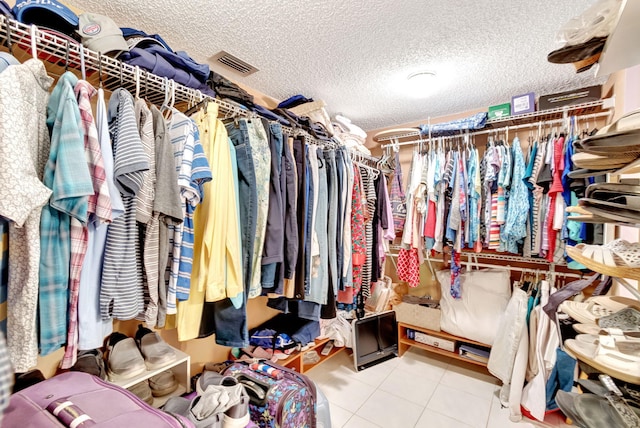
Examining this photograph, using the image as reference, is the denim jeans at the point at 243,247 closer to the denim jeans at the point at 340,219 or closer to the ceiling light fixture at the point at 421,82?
the denim jeans at the point at 340,219

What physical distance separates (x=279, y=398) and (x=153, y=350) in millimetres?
654

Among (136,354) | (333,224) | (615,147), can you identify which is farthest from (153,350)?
(615,147)

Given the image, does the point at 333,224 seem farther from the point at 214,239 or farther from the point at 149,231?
the point at 149,231

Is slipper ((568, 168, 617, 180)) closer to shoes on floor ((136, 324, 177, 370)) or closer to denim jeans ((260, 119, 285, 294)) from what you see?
denim jeans ((260, 119, 285, 294))

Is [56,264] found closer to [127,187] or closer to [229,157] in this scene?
[127,187]

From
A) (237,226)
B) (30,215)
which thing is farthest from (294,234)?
(30,215)

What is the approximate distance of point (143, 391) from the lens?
136 centimetres

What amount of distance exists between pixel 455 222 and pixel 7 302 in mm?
2414

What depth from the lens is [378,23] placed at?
1.47 m

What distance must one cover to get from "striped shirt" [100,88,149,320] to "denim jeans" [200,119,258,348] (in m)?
0.36

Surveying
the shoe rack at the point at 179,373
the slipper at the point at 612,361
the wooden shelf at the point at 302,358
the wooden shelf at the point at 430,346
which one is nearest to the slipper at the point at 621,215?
the slipper at the point at 612,361

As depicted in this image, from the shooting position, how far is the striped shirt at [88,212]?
808mm

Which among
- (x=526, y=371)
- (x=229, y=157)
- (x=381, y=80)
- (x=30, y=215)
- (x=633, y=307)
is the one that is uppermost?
(x=381, y=80)

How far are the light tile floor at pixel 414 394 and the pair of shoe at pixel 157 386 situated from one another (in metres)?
1.04
